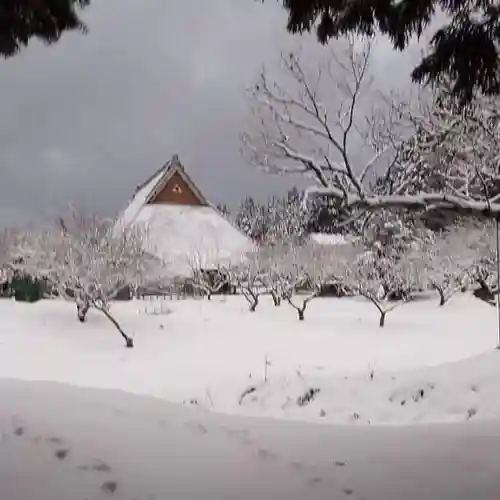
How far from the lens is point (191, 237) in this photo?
29.8m

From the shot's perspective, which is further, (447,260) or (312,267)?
(312,267)

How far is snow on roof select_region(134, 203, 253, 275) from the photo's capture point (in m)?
28.3

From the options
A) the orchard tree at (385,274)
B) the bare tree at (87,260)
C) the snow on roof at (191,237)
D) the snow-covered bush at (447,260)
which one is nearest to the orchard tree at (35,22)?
the bare tree at (87,260)

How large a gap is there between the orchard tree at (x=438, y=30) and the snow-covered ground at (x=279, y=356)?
3732 mm

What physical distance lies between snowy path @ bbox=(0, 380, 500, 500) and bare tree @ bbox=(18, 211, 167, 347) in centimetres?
1304

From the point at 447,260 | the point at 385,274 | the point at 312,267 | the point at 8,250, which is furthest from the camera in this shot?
the point at 312,267

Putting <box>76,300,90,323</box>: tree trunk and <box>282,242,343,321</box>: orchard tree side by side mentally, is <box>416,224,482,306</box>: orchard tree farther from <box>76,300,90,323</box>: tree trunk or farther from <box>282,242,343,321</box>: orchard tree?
<box>76,300,90,323</box>: tree trunk

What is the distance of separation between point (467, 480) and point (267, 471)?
0.99 metres

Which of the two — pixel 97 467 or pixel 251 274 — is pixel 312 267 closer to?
pixel 251 274

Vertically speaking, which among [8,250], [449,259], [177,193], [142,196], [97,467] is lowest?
[97,467]

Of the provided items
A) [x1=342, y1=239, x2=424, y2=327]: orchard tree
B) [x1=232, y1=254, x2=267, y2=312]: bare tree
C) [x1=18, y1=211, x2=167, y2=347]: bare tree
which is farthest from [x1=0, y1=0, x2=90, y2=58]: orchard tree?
[x1=232, y1=254, x2=267, y2=312]: bare tree

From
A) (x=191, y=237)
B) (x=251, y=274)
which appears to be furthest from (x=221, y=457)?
(x=191, y=237)

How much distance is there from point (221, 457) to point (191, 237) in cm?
2675

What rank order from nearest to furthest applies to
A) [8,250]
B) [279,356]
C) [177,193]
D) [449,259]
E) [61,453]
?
[61,453], [279,356], [449,259], [8,250], [177,193]
